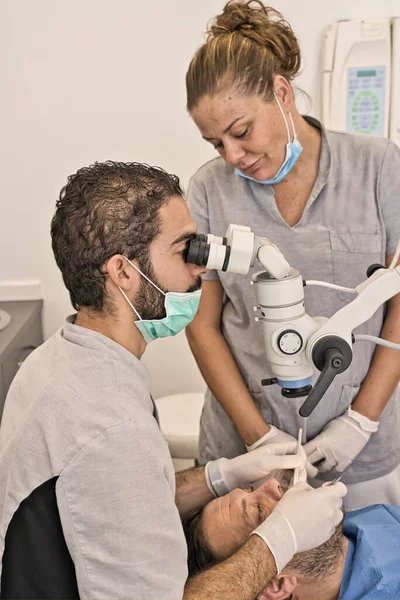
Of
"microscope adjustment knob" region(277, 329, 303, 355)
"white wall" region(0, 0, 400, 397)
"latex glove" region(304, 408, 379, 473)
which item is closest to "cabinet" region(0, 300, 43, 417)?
"white wall" region(0, 0, 400, 397)

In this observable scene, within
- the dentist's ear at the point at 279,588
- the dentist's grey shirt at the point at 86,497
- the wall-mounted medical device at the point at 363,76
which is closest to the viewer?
the dentist's grey shirt at the point at 86,497

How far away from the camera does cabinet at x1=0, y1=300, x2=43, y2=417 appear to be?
2.26 meters

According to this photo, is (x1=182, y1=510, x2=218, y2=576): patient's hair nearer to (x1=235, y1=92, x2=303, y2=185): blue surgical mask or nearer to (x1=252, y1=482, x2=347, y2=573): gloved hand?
(x1=252, y1=482, x2=347, y2=573): gloved hand

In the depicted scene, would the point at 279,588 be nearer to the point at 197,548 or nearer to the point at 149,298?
the point at 197,548

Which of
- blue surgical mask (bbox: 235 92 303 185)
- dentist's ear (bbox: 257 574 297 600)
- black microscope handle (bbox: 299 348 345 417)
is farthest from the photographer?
blue surgical mask (bbox: 235 92 303 185)

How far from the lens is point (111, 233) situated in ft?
4.21

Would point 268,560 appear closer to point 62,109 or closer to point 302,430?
point 302,430

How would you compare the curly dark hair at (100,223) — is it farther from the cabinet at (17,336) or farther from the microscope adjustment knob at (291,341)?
the cabinet at (17,336)

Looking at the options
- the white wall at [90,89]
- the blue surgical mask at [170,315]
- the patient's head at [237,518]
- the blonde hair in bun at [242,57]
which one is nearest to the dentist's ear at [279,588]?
the patient's head at [237,518]

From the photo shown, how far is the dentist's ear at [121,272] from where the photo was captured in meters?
1.29

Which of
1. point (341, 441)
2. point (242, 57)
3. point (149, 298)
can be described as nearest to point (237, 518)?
point (341, 441)

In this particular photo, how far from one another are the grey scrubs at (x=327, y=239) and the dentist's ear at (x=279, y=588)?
349 mm

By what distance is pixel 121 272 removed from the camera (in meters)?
1.30

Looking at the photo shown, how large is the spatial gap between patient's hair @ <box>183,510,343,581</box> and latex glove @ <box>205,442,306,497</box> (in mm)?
101
